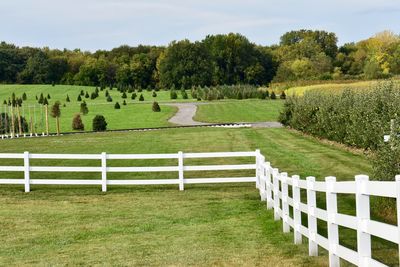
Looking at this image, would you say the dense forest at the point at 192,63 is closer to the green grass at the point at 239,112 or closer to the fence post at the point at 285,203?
the green grass at the point at 239,112

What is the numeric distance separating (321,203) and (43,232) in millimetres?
7117

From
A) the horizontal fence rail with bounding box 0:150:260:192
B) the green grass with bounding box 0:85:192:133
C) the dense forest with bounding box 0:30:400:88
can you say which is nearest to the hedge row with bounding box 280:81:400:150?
the horizontal fence rail with bounding box 0:150:260:192

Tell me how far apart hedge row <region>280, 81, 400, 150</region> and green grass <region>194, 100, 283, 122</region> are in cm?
1774

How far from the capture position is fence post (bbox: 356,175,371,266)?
20.2 feet

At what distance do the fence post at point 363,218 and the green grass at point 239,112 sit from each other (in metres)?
51.7

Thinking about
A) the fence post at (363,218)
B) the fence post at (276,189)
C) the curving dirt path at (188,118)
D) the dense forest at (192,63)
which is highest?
the dense forest at (192,63)

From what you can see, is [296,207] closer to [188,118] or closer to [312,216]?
[312,216]

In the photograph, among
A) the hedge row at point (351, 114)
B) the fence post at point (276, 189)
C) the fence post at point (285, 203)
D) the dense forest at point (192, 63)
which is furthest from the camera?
the dense forest at point (192, 63)

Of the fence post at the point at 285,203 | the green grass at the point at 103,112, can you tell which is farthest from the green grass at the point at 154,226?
the green grass at the point at 103,112

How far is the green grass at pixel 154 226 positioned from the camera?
9578 millimetres

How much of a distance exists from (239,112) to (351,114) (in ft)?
133

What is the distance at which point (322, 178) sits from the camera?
21.1 m

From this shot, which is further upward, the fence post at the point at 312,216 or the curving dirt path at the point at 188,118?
the fence post at the point at 312,216

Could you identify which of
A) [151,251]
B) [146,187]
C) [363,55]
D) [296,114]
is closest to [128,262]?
[151,251]
